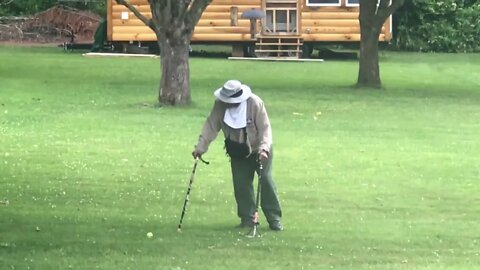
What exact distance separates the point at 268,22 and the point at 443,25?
10.2 m

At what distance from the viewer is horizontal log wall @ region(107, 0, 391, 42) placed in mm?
40062

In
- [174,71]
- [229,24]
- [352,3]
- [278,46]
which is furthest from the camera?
[352,3]

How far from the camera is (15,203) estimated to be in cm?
1077

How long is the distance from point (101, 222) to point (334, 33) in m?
31.2

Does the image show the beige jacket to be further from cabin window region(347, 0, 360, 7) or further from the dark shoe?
cabin window region(347, 0, 360, 7)

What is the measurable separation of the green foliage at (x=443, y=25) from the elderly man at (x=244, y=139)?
1472 inches

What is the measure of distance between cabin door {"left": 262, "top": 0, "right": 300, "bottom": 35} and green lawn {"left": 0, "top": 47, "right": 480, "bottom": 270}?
48.4 feet

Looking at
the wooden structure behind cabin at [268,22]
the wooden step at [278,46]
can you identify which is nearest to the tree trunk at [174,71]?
the wooden step at [278,46]

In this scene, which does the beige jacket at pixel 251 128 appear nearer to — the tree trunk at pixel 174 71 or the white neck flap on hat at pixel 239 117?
the white neck flap on hat at pixel 239 117

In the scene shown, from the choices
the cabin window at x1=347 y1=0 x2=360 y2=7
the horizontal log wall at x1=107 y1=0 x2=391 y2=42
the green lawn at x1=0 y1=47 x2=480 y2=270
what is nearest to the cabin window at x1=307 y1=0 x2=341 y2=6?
the horizontal log wall at x1=107 y1=0 x2=391 y2=42

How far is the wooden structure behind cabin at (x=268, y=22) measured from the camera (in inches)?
1572

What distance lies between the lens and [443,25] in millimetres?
46281

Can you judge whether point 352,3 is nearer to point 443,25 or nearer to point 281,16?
point 281,16

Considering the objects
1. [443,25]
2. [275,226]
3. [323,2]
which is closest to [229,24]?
[323,2]
